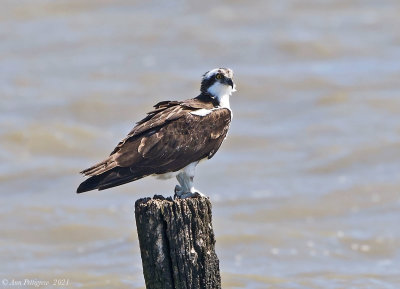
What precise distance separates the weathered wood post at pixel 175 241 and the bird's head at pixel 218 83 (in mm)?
2618

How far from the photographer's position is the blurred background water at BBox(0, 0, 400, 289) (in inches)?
613

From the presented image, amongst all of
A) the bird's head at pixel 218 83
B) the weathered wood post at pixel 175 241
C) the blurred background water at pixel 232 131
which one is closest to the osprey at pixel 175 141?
the bird's head at pixel 218 83

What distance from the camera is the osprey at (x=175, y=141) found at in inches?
348

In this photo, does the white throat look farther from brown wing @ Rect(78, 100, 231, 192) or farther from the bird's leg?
the bird's leg

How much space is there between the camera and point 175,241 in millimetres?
7711

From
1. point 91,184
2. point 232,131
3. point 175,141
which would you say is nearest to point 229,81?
point 175,141

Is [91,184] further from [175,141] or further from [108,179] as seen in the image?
[175,141]

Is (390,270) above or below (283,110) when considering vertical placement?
below

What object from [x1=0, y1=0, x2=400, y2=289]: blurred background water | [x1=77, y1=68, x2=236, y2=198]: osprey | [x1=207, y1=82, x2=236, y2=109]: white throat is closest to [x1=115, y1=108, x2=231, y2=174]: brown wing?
[x1=77, y1=68, x2=236, y2=198]: osprey

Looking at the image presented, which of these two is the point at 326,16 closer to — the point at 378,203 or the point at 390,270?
the point at 378,203

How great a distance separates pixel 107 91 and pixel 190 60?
2.57 m

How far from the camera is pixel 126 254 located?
1548 centimetres

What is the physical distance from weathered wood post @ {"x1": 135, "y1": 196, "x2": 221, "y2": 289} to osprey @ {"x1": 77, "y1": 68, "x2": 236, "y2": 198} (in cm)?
77

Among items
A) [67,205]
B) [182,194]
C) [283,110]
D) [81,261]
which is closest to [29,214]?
[67,205]
